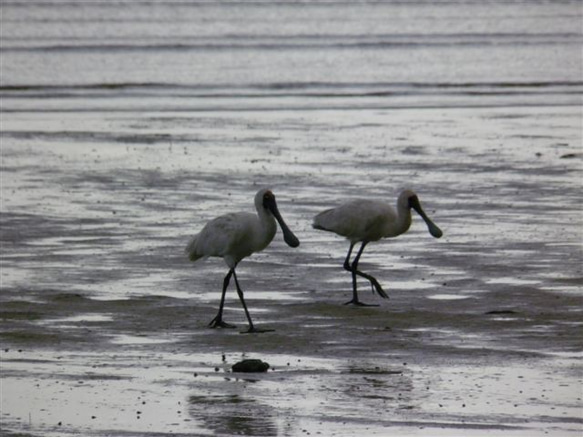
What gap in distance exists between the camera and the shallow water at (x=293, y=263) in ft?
36.9

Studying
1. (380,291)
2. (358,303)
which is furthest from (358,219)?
(358,303)

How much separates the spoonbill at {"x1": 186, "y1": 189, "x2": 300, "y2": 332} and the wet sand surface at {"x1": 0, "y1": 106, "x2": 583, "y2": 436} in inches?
22.2

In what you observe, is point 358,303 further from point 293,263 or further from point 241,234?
point 293,263

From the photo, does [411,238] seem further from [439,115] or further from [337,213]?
[439,115]

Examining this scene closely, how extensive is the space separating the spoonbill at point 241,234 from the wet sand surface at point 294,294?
56 cm

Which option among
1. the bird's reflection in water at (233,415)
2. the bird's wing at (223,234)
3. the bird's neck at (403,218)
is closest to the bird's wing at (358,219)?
the bird's neck at (403,218)

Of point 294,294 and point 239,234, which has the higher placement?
point 239,234

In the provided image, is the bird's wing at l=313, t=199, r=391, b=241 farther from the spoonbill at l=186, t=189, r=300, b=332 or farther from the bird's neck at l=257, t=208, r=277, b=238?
the bird's neck at l=257, t=208, r=277, b=238

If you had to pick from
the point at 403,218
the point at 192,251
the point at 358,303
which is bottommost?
the point at 358,303

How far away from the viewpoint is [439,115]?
35500 mm

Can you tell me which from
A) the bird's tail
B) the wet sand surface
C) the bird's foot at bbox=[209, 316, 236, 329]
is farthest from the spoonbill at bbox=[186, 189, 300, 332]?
the wet sand surface

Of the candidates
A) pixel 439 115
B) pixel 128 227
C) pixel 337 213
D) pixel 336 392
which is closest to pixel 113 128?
pixel 439 115

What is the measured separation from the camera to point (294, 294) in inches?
619

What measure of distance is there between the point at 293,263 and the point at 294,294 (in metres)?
1.81
